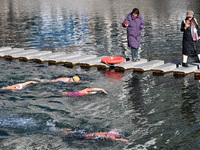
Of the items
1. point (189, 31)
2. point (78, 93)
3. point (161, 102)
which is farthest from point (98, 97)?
point (189, 31)

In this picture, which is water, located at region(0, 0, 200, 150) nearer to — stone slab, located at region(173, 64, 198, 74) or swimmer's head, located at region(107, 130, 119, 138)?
swimmer's head, located at region(107, 130, 119, 138)

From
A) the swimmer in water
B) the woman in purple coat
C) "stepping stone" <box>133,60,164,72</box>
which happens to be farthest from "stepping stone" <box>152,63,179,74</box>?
the swimmer in water

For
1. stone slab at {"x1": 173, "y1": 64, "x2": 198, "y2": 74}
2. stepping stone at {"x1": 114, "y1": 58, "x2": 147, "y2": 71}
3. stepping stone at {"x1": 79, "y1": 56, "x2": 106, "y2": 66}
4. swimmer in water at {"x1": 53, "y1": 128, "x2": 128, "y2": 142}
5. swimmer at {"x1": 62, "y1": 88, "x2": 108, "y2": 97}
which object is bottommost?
swimmer in water at {"x1": 53, "y1": 128, "x2": 128, "y2": 142}

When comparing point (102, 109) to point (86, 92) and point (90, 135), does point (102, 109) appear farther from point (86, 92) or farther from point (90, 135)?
point (90, 135)

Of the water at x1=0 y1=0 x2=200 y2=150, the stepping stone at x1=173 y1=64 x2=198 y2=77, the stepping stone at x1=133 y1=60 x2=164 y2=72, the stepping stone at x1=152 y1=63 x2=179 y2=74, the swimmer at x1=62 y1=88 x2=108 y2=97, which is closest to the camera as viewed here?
the water at x1=0 y1=0 x2=200 y2=150

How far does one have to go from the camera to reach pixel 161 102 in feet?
37.7

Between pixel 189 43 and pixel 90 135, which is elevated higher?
pixel 189 43

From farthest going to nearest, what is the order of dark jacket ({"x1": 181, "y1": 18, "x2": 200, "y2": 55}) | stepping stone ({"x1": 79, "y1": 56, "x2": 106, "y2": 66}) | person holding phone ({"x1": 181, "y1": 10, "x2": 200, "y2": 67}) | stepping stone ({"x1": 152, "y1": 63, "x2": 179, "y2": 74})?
stepping stone ({"x1": 79, "y1": 56, "x2": 106, "y2": 66}), stepping stone ({"x1": 152, "y1": 63, "x2": 179, "y2": 74}), dark jacket ({"x1": 181, "y1": 18, "x2": 200, "y2": 55}), person holding phone ({"x1": 181, "y1": 10, "x2": 200, "y2": 67})

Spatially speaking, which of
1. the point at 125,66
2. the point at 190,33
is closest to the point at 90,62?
the point at 125,66

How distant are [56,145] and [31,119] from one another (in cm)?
195

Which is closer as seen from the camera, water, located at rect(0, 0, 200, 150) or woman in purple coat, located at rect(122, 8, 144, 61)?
water, located at rect(0, 0, 200, 150)

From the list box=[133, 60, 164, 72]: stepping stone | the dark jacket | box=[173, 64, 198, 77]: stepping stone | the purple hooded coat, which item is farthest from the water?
the purple hooded coat

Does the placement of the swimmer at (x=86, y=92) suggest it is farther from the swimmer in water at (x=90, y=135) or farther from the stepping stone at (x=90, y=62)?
the stepping stone at (x=90, y=62)

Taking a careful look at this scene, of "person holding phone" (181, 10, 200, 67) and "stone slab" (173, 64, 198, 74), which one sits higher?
"person holding phone" (181, 10, 200, 67)
